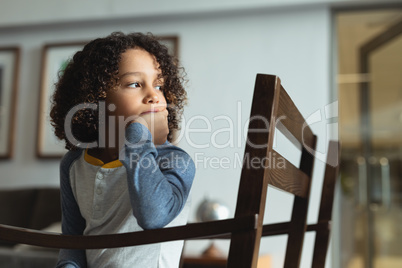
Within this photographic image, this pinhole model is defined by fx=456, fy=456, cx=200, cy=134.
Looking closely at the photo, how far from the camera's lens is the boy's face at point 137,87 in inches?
31.8

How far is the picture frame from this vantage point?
3.21 meters

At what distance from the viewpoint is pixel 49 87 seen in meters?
3.29

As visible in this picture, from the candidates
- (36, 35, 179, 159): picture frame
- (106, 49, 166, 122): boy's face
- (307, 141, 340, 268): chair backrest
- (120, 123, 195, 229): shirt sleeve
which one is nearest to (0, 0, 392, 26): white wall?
(36, 35, 179, 159): picture frame

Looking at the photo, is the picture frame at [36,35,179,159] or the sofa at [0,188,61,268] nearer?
the sofa at [0,188,61,268]

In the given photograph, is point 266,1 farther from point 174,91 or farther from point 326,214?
point 174,91

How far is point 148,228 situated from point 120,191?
0.15 m

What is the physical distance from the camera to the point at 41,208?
109 inches

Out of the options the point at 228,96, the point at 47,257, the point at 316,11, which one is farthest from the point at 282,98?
the point at 316,11

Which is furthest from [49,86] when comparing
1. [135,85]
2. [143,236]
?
[143,236]

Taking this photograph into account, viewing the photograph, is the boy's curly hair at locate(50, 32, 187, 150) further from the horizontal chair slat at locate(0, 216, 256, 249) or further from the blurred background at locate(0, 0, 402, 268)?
the blurred background at locate(0, 0, 402, 268)

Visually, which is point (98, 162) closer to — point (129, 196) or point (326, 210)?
point (129, 196)

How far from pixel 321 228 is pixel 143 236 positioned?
65cm

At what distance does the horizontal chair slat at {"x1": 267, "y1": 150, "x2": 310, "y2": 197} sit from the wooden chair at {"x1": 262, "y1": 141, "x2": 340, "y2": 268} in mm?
113

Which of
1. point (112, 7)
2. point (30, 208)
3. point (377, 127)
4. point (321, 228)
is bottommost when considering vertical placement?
point (30, 208)
